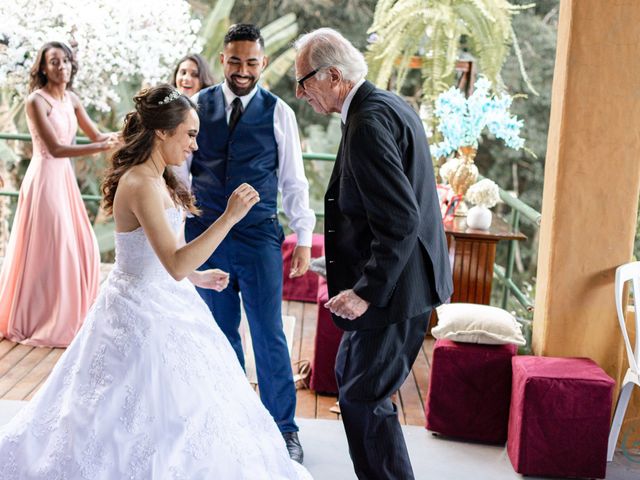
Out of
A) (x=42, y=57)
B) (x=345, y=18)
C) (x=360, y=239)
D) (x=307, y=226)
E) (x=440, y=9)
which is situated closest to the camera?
(x=360, y=239)

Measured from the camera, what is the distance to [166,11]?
5.09 meters

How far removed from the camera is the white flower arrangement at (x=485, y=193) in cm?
498

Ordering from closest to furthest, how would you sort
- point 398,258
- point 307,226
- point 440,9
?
1. point 398,258
2. point 307,226
3. point 440,9

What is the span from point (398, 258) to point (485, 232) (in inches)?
97.9

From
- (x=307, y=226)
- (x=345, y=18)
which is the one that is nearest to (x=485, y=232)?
(x=307, y=226)

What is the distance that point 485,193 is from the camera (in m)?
4.99

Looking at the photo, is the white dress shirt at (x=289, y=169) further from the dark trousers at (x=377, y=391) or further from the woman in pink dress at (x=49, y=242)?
the woman in pink dress at (x=49, y=242)

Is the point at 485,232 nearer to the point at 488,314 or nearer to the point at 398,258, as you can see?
the point at 488,314

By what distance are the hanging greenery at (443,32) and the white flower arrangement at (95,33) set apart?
2069 millimetres

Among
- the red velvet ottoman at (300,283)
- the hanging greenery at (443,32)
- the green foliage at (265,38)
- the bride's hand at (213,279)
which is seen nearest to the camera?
the bride's hand at (213,279)

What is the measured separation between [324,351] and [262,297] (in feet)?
2.84

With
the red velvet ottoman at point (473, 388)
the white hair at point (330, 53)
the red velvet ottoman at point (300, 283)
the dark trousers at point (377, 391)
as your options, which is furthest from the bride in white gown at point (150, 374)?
the red velvet ottoman at point (300, 283)

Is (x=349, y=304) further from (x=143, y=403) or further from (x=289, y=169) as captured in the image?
(x=289, y=169)

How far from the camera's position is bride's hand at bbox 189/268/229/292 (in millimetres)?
3023
